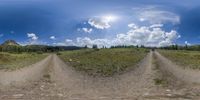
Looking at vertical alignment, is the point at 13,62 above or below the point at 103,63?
below

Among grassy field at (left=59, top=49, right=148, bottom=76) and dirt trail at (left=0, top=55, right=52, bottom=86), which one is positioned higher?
grassy field at (left=59, top=49, right=148, bottom=76)

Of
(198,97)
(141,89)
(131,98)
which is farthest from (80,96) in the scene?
(198,97)

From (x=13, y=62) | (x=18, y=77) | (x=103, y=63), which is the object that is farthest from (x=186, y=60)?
(x=18, y=77)

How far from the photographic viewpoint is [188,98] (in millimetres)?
20453

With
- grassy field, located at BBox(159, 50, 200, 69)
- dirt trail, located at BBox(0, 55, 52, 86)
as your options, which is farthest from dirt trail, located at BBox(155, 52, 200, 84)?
dirt trail, located at BBox(0, 55, 52, 86)

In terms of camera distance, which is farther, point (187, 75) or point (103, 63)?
point (103, 63)

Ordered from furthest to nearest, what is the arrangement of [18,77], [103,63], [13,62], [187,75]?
[13,62] < [103,63] < [18,77] < [187,75]

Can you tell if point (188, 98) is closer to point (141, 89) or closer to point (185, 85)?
point (141, 89)

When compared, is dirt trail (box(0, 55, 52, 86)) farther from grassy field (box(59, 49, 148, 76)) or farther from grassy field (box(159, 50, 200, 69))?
grassy field (box(159, 50, 200, 69))

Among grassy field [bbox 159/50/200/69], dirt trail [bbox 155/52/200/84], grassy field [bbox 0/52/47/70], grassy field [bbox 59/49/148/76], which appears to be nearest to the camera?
dirt trail [bbox 155/52/200/84]

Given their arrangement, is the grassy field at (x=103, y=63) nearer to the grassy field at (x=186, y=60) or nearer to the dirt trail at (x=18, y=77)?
the dirt trail at (x=18, y=77)

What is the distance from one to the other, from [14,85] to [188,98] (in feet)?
45.3

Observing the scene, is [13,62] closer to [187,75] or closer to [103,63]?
[103,63]

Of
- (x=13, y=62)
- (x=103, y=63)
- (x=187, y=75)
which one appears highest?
(x=103, y=63)
